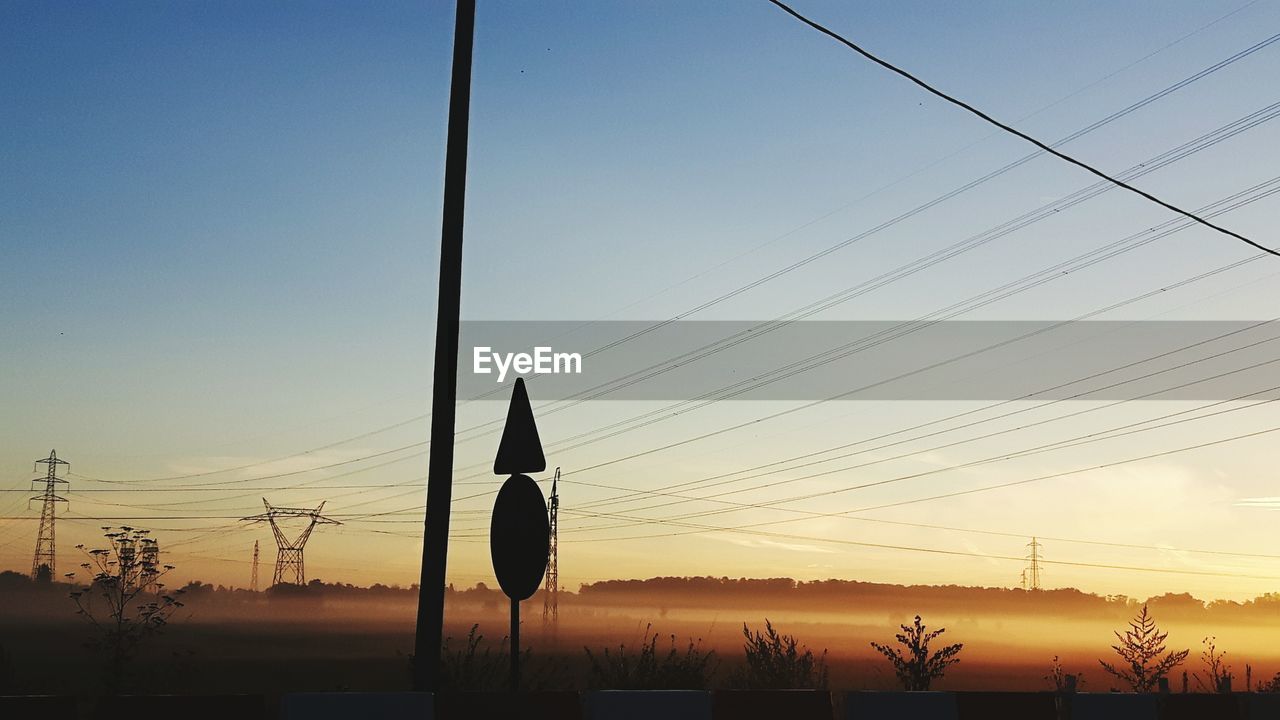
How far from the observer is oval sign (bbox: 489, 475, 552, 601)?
29.1 feet

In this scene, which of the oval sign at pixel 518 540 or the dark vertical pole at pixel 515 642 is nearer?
the dark vertical pole at pixel 515 642

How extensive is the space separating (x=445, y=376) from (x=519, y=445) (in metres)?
0.90

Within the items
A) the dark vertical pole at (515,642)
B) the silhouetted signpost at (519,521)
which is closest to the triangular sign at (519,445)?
the silhouetted signpost at (519,521)

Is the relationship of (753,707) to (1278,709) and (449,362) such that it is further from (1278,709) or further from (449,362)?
(1278,709)

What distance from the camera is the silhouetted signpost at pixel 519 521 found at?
886 cm

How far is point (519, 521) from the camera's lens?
29.3 ft

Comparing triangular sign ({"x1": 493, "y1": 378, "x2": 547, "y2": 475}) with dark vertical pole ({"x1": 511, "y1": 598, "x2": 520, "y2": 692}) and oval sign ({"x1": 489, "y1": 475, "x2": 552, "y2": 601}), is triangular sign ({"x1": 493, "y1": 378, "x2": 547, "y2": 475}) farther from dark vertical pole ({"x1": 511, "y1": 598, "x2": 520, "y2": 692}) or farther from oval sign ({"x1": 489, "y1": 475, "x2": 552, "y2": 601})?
dark vertical pole ({"x1": 511, "y1": 598, "x2": 520, "y2": 692})

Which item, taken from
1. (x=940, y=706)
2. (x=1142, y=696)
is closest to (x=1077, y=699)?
(x=1142, y=696)

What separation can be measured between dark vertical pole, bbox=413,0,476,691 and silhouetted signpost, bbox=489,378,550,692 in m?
0.44

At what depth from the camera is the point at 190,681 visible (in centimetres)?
1488

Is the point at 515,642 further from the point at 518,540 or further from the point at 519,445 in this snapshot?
the point at 519,445

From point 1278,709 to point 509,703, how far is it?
269 inches

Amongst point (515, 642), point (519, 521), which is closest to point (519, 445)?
point (519, 521)

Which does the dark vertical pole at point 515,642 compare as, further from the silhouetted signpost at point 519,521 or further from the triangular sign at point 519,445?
the triangular sign at point 519,445
